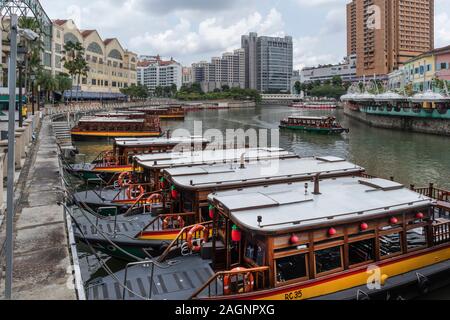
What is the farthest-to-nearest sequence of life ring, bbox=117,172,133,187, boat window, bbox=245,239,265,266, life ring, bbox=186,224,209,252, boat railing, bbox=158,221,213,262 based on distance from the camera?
life ring, bbox=117,172,133,187 < life ring, bbox=186,224,209,252 < boat railing, bbox=158,221,213,262 < boat window, bbox=245,239,265,266

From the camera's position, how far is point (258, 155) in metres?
18.1

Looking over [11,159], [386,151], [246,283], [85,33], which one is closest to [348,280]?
[246,283]

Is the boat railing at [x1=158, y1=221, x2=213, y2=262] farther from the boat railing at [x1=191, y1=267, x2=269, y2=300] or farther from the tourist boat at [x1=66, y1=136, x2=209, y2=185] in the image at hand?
the tourist boat at [x1=66, y1=136, x2=209, y2=185]

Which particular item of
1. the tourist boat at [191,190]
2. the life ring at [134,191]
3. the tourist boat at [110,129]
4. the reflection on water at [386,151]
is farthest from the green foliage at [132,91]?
the tourist boat at [191,190]

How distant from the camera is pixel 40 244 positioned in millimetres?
10141

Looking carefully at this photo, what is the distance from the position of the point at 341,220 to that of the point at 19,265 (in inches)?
261

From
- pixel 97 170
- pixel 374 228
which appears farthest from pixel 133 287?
pixel 97 170

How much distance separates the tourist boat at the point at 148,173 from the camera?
16.3 metres

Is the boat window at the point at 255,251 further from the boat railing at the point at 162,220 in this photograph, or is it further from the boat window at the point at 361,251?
the boat railing at the point at 162,220

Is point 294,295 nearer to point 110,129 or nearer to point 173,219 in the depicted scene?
point 173,219

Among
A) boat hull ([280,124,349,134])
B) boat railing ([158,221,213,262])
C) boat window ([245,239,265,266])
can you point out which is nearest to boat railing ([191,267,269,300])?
boat window ([245,239,265,266])

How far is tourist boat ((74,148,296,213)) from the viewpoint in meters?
16.3

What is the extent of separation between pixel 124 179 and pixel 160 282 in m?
11.3

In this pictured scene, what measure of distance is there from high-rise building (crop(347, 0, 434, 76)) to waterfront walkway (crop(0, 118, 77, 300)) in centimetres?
14244
